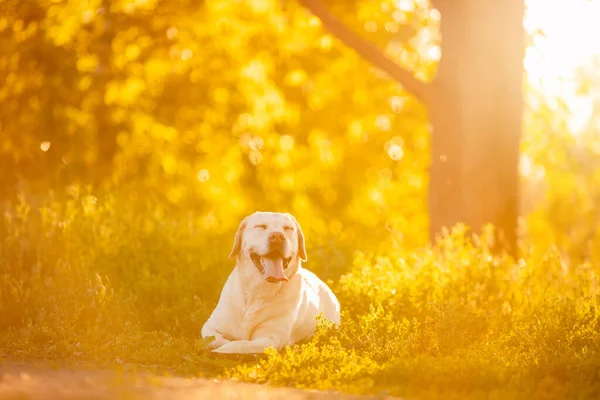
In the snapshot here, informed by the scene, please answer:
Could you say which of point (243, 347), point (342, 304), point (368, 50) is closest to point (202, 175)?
point (368, 50)

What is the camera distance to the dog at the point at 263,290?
332 inches

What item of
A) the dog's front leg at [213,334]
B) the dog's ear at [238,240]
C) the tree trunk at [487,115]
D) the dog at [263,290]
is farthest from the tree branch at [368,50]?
the dog's front leg at [213,334]

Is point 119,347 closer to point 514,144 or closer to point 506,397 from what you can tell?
point 506,397

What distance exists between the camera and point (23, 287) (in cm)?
1034

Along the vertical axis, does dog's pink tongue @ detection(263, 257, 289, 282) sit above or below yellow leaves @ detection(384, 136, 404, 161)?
below

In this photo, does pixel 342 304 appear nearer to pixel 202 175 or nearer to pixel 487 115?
pixel 487 115

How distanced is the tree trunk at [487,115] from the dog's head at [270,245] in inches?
212

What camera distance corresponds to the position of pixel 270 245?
8391mm

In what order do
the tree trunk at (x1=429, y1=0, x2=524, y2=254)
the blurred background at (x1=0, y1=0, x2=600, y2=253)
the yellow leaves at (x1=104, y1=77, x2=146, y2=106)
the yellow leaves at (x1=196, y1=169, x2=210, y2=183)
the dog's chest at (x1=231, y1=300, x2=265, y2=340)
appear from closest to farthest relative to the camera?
the dog's chest at (x1=231, y1=300, x2=265, y2=340) → the tree trunk at (x1=429, y1=0, x2=524, y2=254) → the blurred background at (x1=0, y1=0, x2=600, y2=253) → the yellow leaves at (x1=104, y1=77, x2=146, y2=106) → the yellow leaves at (x1=196, y1=169, x2=210, y2=183)

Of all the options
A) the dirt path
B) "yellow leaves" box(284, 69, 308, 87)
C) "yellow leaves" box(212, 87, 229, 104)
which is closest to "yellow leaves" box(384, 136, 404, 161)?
"yellow leaves" box(284, 69, 308, 87)

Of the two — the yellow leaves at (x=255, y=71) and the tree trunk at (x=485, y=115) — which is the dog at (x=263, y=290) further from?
the yellow leaves at (x=255, y=71)

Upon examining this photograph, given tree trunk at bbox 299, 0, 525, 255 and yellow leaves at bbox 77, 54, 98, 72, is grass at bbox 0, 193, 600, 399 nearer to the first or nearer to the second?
tree trunk at bbox 299, 0, 525, 255

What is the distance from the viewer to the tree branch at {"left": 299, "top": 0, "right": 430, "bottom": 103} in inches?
548

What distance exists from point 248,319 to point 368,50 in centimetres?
657
